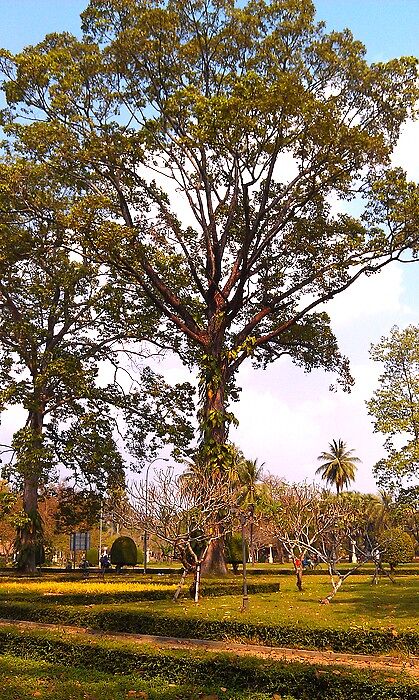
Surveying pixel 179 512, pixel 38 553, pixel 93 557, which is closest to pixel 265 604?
pixel 179 512

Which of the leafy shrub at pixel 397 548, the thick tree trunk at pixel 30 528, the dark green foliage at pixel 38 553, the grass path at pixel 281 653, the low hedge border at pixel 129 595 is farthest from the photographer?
the leafy shrub at pixel 397 548

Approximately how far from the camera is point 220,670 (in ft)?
25.6

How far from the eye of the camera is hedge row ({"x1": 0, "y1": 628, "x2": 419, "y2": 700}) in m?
6.96

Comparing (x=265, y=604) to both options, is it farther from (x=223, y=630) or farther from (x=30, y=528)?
(x=30, y=528)

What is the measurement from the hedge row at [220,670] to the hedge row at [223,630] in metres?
2.26

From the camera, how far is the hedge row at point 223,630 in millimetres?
9859

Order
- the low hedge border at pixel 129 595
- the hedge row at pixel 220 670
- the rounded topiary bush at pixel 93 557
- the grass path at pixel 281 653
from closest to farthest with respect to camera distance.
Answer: the hedge row at pixel 220 670, the grass path at pixel 281 653, the low hedge border at pixel 129 595, the rounded topiary bush at pixel 93 557

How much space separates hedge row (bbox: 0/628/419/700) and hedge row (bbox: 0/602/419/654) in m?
2.26

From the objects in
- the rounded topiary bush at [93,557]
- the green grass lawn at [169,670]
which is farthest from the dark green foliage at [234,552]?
the rounded topiary bush at [93,557]

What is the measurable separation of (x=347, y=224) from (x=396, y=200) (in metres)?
1.84

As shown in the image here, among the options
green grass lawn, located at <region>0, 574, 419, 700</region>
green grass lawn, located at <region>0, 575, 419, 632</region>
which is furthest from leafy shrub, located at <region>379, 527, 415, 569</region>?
green grass lawn, located at <region>0, 574, 419, 700</region>

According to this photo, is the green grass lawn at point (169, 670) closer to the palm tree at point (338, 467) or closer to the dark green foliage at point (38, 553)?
the dark green foliage at point (38, 553)

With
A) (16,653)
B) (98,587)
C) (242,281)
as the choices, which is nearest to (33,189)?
(242,281)

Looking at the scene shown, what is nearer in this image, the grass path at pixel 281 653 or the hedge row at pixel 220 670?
the hedge row at pixel 220 670
